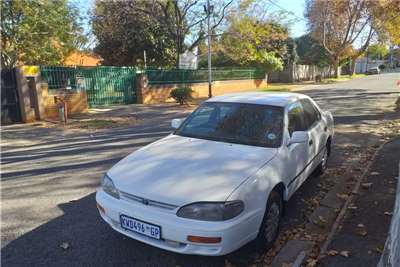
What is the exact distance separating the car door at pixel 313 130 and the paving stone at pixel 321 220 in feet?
2.07

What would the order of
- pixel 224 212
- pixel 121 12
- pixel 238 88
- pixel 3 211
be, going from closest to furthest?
1. pixel 224 212
2. pixel 3 211
3. pixel 121 12
4. pixel 238 88

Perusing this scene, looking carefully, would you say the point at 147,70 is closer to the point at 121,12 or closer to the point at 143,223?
the point at 121,12

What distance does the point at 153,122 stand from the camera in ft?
41.9

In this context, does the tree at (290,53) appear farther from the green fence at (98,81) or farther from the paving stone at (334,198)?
the paving stone at (334,198)

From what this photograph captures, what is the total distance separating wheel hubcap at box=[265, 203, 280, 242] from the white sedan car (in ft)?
0.03

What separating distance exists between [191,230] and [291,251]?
1194mm

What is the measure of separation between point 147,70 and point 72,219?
16.0m

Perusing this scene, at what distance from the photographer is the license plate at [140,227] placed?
2953 millimetres

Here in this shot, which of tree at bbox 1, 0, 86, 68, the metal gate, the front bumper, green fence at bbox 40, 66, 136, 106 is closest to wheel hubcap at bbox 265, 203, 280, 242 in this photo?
the front bumper

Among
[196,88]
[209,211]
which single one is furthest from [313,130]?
[196,88]

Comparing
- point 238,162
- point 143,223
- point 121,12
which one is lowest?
point 143,223

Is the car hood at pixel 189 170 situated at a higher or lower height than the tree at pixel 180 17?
lower

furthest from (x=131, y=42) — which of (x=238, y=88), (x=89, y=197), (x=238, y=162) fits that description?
(x=238, y=162)

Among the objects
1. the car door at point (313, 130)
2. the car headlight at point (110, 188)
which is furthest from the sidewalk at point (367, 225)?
the car headlight at point (110, 188)
